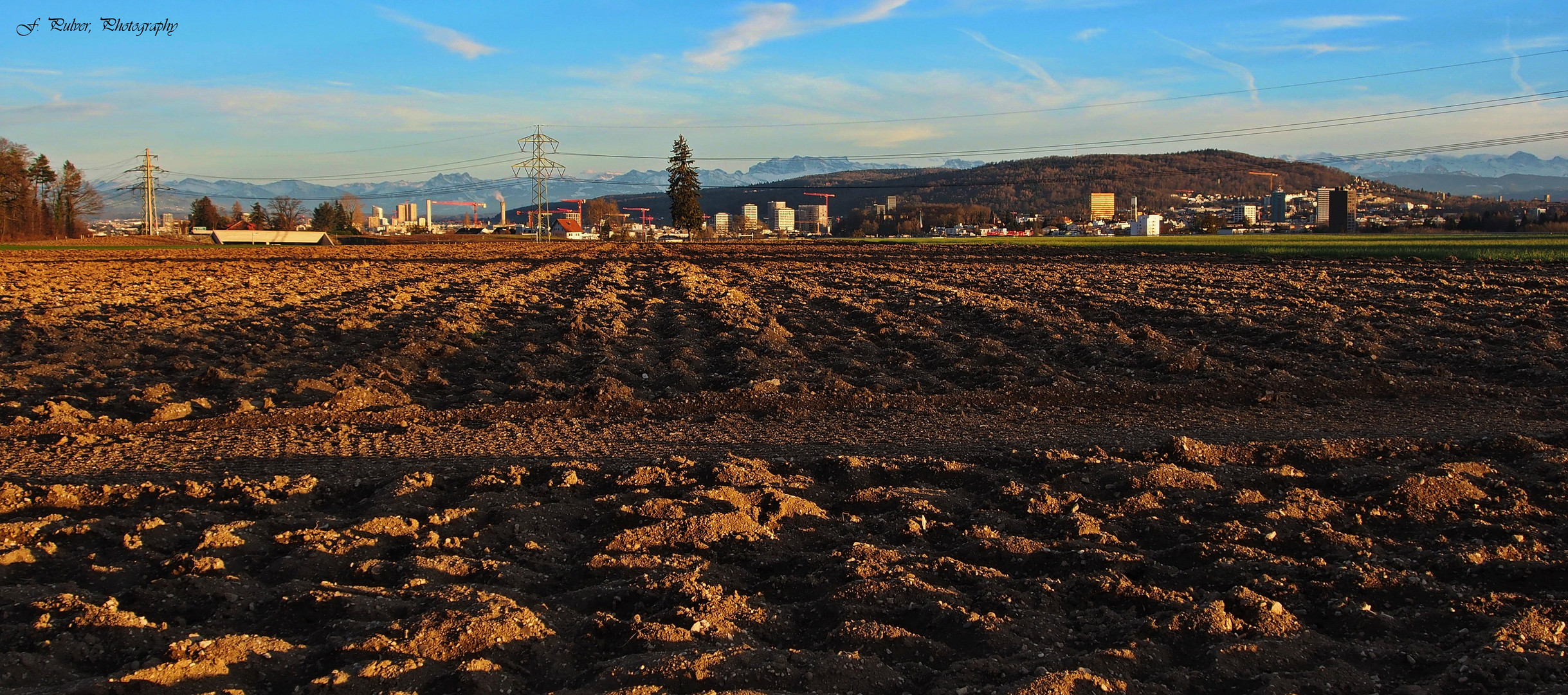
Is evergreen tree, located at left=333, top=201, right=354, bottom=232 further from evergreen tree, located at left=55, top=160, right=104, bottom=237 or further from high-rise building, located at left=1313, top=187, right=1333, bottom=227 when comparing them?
high-rise building, located at left=1313, top=187, right=1333, bottom=227

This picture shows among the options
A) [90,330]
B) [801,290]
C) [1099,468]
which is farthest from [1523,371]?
[90,330]

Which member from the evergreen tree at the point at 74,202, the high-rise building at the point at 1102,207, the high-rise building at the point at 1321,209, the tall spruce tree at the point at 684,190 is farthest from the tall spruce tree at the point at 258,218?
the high-rise building at the point at 1102,207

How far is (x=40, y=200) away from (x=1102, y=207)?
175 m

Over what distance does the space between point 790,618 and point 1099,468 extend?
303 centimetres

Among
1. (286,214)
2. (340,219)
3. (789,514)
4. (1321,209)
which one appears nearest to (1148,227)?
(1321,209)

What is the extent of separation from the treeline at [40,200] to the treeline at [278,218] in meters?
15.8

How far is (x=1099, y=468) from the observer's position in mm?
6043

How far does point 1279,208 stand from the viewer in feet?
571

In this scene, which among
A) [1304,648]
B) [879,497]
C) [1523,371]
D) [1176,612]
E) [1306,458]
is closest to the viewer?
[1304,648]

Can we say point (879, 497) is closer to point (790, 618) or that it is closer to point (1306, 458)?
point (790, 618)

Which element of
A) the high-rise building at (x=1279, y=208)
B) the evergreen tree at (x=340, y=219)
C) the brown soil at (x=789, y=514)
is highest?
the high-rise building at (x=1279, y=208)

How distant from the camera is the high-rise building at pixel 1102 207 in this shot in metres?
186

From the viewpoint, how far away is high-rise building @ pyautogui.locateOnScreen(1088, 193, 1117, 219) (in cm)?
18650

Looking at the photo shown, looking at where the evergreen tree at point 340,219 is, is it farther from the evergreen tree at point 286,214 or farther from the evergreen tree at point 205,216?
the evergreen tree at point 205,216
